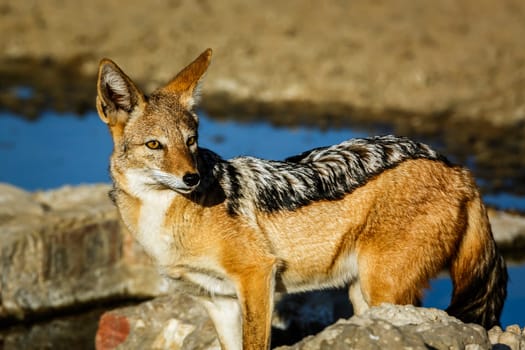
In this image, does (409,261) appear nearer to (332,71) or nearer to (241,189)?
(241,189)

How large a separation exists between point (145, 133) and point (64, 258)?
4.18 metres

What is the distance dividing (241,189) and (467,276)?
5.80 feet

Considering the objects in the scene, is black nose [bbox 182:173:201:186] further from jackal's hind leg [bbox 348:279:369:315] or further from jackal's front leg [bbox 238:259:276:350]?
jackal's hind leg [bbox 348:279:369:315]

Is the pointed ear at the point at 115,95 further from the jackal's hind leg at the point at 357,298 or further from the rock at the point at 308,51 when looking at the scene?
the rock at the point at 308,51

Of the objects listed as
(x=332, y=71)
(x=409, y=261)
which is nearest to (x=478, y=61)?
(x=332, y=71)

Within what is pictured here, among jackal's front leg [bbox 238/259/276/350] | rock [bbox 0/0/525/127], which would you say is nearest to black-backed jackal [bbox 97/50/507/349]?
jackal's front leg [bbox 238/259/276/350]

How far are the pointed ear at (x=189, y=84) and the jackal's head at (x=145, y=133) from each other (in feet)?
0.19

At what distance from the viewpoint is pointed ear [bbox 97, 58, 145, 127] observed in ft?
19.6

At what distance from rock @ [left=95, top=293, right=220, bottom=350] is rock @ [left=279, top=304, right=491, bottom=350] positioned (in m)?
2.31

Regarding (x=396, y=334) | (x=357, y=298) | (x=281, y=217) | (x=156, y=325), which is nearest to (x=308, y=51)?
(x=156, y=325)

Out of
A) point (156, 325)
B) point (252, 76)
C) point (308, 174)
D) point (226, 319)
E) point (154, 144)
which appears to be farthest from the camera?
point (252, 76)

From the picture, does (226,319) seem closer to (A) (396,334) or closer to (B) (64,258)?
(A) (396,334)

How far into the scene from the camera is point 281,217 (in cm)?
640

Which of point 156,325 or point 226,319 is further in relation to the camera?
point 156,325
